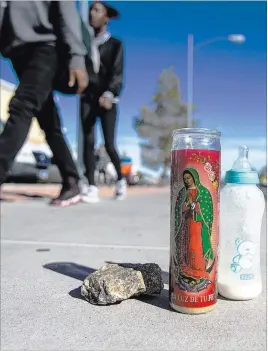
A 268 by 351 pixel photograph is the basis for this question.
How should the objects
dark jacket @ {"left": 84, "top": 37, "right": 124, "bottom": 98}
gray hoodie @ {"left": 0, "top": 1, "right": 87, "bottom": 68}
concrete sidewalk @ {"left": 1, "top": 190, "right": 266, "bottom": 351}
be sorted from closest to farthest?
1. concrete sidewalk @ {"left": 1, "top": 190, "right": 266, "bottom": 351}
2. gray hoodie @ {"left": 0, "top": 1, "right": 87, "bottom": 68}
3. dark jacket @ {"left": 84, "top": 37, "right": 124, "bottom": 98}

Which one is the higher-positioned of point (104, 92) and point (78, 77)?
point (104, 92)

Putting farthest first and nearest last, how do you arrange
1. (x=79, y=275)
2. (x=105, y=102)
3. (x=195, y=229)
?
(x=105, y=102)
(x=79, y=275)
(x=195, y=229)

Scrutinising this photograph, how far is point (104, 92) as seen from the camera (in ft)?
16.8

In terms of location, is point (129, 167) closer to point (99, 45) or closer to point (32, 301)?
point (99, 45)

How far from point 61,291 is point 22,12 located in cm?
248

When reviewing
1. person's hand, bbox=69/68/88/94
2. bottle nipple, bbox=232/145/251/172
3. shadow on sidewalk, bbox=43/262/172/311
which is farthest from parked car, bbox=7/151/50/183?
bottle nipple, bbox=232/145/251/172

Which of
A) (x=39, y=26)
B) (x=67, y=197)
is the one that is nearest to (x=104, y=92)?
(x=67, y=197)

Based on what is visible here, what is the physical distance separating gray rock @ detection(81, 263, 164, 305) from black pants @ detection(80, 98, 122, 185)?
361cm

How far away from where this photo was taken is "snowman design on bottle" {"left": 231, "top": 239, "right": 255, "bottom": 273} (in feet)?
4.71

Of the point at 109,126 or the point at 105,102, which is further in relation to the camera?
the point at 109,126

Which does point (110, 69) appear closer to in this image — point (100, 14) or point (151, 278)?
point (100, 14)

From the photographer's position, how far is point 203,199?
1.31 metres

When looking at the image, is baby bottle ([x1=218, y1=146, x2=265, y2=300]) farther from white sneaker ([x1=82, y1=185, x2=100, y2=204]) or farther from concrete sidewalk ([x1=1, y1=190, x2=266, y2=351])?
white sneaker ([x1=82, y1=185, x2=100, y2=204])

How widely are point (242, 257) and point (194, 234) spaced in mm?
245
